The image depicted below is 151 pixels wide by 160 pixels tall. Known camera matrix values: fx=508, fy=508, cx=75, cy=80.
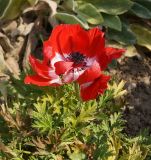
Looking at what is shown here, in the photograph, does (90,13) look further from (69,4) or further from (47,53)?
(47,53)

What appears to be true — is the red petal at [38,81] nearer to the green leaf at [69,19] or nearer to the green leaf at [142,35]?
the green leaf at [69,19]

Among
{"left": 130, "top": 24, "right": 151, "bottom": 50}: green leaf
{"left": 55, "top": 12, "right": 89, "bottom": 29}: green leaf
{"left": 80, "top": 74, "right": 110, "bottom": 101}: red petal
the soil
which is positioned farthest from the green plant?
{"left": 130, "top": 24, "right": 151, "bottom": 50}: green leaf

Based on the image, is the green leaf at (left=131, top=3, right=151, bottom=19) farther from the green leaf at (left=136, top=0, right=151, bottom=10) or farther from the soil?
the soil

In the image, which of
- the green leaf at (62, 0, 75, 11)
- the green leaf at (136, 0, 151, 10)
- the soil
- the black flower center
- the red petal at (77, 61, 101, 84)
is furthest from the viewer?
the green leaf at (136, 0, 151, 10)

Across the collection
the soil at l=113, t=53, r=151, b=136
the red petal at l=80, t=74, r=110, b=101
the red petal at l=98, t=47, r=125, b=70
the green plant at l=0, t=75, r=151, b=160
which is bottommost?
the soil at l=113, t=53, r=151, b=136

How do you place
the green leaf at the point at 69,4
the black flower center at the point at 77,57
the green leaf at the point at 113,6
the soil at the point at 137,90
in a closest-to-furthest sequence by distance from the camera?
1. the black flower center at the point at 77,57
2. the soil at the point at 137,90
3. the green leaf at the point at 69,4
4. the green leaf at the point at 113,6

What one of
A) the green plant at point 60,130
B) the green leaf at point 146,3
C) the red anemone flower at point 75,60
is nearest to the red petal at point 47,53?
the red anemone flower at point 75,60

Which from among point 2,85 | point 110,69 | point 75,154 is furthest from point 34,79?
point 110,69

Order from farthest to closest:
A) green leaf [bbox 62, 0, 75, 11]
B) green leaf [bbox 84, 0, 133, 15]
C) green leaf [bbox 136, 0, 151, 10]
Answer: green leaf [bbox 136, 0, 151, 10]
green leaf [bbox 84, 0, 133, 15]
green leaf [bbox 62, 0, 75, 11]
